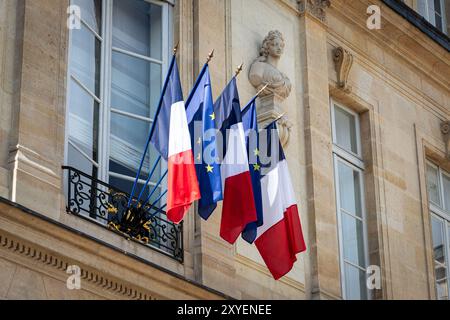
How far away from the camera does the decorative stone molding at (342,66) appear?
13609 millimetres

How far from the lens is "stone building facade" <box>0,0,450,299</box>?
32.6ft

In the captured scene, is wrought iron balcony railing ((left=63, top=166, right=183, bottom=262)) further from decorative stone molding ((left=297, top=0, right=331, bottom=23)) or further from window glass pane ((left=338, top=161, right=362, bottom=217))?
decorative stone molding ((left=297, top=0, right=331, bottom=23))

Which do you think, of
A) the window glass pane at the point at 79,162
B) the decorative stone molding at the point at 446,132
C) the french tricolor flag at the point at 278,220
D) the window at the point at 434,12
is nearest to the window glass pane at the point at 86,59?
the window glass pane at the point at 79,162

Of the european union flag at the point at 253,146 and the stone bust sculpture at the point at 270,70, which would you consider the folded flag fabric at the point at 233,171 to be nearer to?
the european union flag at the point at 253,146

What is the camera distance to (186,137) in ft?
33.9

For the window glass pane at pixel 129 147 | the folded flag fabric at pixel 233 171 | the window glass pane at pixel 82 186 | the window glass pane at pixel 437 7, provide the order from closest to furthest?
1. the window glass pane at pixel 82 186
2. the folded flag fabric at pixel 233 171
3. the window glass pane at pixel 129 147
4. the window glass pane at pixel 437 7

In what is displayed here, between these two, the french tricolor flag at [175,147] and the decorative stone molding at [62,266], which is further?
the french tricolor flag at [175,147]

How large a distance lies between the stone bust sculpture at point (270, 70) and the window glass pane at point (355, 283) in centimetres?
164

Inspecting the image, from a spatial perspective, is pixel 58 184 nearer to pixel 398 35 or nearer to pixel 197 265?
pixel 197 265

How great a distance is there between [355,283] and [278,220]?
7.46 feet

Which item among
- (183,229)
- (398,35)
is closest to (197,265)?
(183,229)

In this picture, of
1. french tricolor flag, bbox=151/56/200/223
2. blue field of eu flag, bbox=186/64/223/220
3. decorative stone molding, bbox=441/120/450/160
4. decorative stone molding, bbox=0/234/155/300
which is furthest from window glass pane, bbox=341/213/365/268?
decorative stone molding, bbox=0/234/155/300

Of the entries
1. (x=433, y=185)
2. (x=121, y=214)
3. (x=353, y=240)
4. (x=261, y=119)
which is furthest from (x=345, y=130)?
(x=121, y=214)

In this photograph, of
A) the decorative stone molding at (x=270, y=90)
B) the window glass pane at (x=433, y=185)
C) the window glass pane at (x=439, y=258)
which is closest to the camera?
the decorative stone molding at (x=270, y=90)
